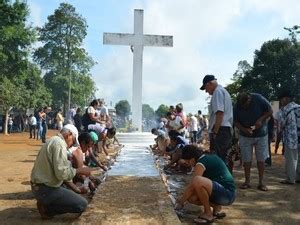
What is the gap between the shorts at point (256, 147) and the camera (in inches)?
282

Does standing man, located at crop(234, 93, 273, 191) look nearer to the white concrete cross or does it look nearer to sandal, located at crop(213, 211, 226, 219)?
sandal, located at crop(213, 211, 226, 219)

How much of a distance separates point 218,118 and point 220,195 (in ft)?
5.24

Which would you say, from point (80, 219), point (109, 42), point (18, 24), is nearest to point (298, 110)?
point (80, 219)

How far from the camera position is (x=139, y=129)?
22.3 m

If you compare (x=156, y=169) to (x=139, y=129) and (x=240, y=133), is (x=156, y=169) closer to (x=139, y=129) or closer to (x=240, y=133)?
(x=240, y=133)

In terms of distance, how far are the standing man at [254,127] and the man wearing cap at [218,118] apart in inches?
33.5

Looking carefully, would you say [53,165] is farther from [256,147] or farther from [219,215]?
[256,147]

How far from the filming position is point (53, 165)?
15.9ft

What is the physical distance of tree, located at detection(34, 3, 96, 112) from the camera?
4781cm

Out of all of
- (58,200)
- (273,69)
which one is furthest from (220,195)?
(273,69)

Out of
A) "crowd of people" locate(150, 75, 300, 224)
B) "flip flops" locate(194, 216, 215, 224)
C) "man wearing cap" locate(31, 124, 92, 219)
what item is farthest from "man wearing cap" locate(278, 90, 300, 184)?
"man wearing cap" locate(31, 124, 92, 219)

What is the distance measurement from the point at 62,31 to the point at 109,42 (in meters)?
28.9

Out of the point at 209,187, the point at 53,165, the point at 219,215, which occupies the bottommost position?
the point at 219,215

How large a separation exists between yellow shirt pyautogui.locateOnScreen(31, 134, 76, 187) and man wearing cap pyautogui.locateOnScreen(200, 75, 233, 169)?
227 centimetres
